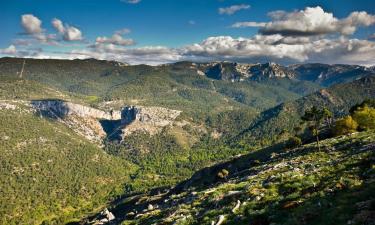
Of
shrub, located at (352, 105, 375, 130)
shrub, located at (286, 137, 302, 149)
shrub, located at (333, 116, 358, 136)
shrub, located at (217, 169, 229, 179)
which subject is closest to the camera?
shrub, located at (352, 105, 375, 130)

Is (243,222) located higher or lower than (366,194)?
lower

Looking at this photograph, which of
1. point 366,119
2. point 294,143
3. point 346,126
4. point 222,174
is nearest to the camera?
point 366,119

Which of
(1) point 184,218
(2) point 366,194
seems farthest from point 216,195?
(2) point 366,194

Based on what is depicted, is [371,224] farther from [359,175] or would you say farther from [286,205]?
[359,175]

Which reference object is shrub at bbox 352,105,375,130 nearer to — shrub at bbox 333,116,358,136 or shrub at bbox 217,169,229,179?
shrub at bbox 333,116,358,136

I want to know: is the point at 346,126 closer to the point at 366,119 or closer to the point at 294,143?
the point at 366,119

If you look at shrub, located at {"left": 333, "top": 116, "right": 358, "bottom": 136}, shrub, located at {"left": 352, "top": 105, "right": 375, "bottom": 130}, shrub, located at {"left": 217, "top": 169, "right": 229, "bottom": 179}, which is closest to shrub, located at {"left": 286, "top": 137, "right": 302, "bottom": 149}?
shrub, located at {"left": 333, "top": 116, "right": 358, "bottom": 136}

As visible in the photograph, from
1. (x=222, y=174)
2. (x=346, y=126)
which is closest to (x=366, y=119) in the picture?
(x=346, y=126)

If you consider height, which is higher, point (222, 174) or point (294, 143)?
point (294, 143)

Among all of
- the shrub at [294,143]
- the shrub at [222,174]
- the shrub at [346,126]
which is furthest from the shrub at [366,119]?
the shrub at [222,174]

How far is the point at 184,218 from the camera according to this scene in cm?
4231

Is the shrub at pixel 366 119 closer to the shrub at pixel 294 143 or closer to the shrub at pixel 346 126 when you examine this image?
the shrub at pixel 346 126

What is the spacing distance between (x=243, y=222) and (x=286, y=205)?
419 cm

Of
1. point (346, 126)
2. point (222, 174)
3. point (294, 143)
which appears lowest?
point (222, 174)
